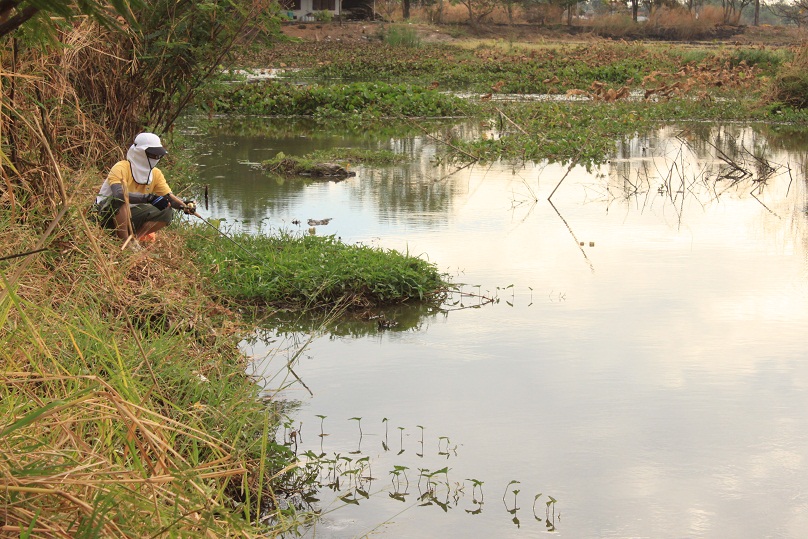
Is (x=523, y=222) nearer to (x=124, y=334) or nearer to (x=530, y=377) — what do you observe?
(x=530, y=377)

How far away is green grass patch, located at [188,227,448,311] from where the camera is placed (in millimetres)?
7590

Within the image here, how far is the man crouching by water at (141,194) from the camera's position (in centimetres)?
724

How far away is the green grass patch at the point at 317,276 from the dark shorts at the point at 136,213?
0.46 m

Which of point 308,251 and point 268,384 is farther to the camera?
point 308,251

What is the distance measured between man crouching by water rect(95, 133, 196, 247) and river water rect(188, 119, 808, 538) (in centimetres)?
139

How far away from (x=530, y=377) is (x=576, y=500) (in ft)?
5.40

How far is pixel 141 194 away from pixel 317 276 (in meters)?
1.42

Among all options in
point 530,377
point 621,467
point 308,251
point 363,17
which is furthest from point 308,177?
point 363,17

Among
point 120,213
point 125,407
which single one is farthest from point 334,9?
point 125,407

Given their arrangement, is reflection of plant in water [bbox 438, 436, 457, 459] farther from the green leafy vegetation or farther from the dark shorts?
the green leafy vegetation

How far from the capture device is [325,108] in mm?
22062

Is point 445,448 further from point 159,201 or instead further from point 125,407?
point 159,201

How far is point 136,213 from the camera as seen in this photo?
7531 mm

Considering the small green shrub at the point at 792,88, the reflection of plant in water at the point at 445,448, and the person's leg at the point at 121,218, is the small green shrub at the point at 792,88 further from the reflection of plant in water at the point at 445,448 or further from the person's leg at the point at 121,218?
the reflection of plant in water at the point at 445,448
